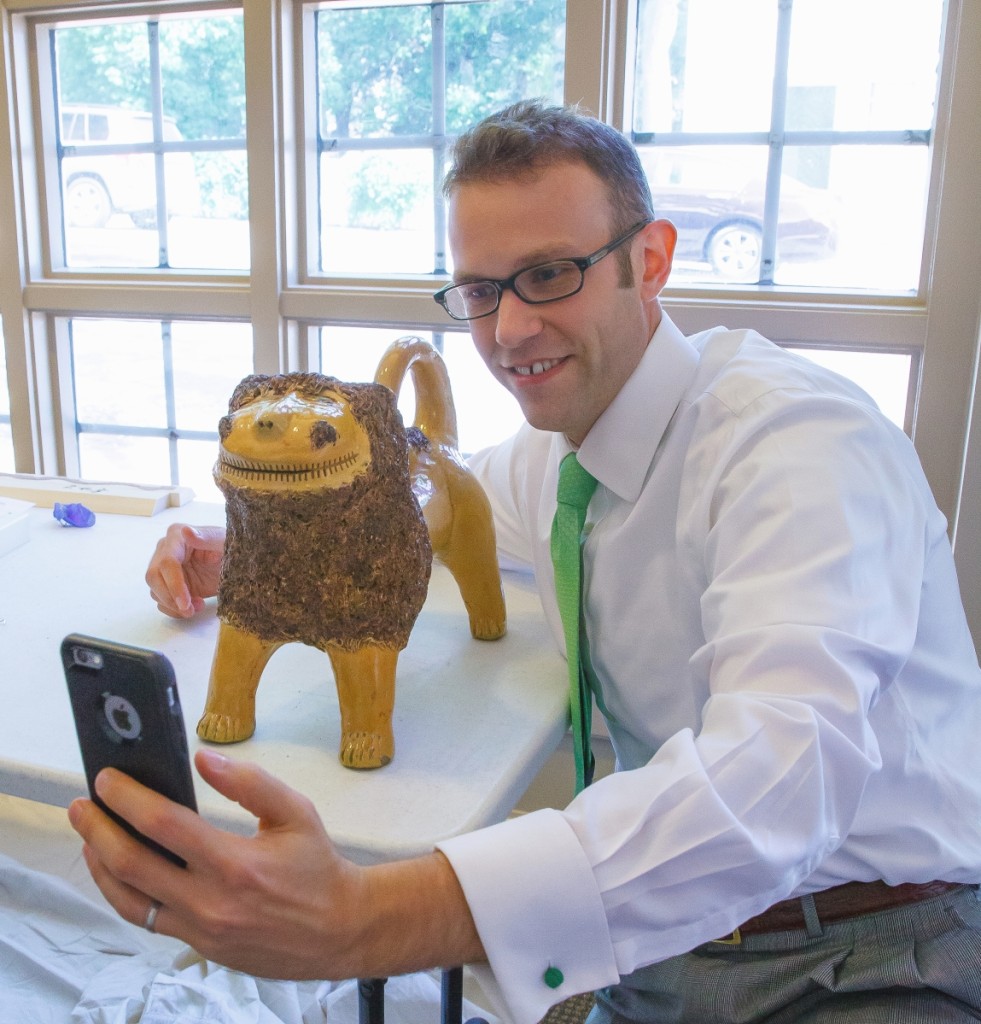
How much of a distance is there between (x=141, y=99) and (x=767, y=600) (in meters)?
2.35

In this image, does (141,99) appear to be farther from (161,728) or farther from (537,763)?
(161,728)

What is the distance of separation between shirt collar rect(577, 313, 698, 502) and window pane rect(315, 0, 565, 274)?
4.27ft

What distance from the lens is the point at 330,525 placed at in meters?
0.85

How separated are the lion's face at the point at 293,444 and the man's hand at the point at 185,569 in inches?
13.9

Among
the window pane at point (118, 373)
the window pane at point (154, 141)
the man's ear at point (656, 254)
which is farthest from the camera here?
the window pane at point (118, 373)

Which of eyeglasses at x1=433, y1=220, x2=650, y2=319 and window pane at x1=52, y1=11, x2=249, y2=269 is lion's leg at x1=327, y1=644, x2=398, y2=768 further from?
window pane at x1=52, y1=11, x2=249, y2=269

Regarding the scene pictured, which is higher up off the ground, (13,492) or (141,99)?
(141,99)

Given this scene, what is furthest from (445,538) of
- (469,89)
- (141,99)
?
(141,99)

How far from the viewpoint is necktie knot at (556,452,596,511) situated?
1.04m

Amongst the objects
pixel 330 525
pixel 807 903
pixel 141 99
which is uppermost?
pixel 141 99

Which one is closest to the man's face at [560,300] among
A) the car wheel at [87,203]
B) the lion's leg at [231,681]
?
the lion's leg at [231,681]

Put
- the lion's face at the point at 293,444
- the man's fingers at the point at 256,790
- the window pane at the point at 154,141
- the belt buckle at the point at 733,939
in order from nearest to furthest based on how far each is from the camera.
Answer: the man's fingers at the point at 256,790 < the lion's face at the point at 293,444 < the belt buckle at the point at 733,939 < the window pane at the point at 154,141

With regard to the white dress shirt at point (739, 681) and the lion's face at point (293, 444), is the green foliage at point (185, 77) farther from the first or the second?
the lion's face at point (293, 444)

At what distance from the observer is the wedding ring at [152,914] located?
57 centimetres
